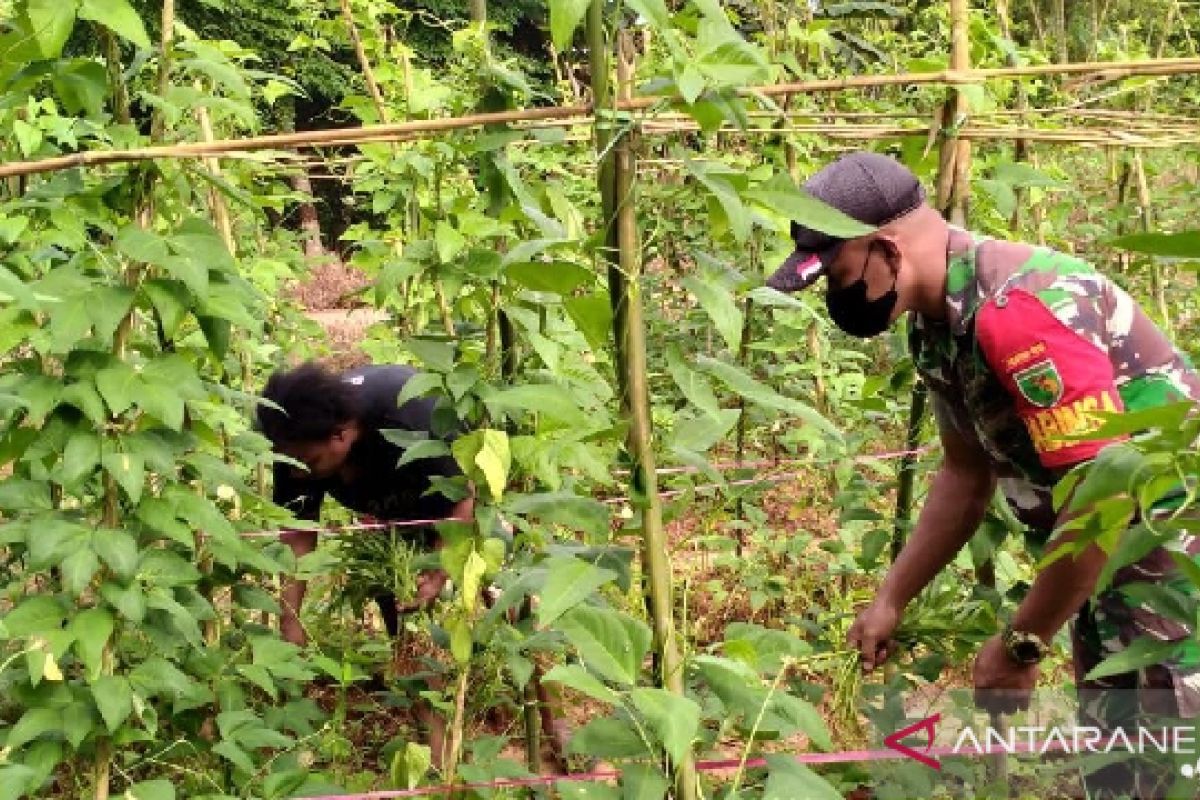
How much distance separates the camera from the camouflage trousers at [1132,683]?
6.49 ft

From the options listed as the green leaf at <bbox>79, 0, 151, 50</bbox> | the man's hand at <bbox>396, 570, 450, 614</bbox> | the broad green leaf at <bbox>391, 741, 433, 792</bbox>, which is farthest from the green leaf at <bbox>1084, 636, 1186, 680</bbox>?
the man's hand at <bbox>396, 570, 450, 614</bbox>

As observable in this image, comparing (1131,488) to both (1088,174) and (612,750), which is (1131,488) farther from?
(1088,174)

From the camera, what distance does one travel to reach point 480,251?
220cm

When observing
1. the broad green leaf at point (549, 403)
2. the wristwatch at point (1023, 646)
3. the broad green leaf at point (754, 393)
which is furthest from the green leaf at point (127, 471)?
the wristwatch at point (1023, 646)

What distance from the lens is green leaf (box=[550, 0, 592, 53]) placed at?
1.26 metres

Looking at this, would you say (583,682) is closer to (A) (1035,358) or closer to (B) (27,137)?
(A) (1035,358)

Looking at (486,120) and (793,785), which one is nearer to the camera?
(793,785)

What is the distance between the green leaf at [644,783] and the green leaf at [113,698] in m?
0.98

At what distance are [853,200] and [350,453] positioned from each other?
5.93 feet

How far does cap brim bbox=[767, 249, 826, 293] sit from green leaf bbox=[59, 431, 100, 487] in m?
1.12

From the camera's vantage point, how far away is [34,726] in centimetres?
200

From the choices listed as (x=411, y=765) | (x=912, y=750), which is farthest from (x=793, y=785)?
(x=411, y=765)

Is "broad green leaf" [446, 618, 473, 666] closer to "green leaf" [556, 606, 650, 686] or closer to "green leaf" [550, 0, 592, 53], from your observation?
"green leaf" [556, 606, 650, 686]

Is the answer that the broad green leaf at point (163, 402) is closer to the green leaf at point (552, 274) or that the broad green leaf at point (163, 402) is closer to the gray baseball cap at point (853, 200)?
the green leaf at point (552, 274)
